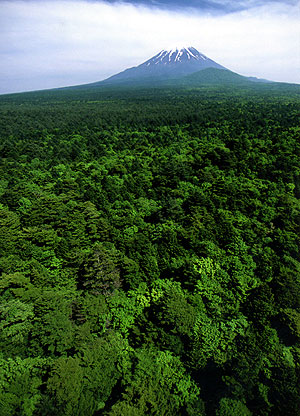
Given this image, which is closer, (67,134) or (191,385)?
(191,385)

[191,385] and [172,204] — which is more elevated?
[172,204]

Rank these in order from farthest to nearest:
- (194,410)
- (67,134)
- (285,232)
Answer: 1. (67,134)
2. (285,232)
3. (194,410)

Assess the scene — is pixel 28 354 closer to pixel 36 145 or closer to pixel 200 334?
pixel 200 334

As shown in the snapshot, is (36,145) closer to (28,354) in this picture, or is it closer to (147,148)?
(147,148)

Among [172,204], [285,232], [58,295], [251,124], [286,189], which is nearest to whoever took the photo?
[58,295]

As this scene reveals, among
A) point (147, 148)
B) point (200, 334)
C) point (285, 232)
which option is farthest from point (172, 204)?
point (147, 148)

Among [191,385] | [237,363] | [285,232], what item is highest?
[285,232]

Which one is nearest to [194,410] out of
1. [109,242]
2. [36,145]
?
[109,242]
